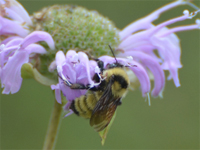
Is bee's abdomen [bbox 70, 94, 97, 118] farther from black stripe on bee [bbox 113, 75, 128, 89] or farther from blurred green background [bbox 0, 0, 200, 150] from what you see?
blurred green background [bbox 0, 0, 200, 150]

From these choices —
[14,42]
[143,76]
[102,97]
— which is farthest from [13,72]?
[143,76]

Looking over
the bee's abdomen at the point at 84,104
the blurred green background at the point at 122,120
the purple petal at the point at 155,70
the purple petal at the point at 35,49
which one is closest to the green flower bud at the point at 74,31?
the purple petal at the point at 35,49

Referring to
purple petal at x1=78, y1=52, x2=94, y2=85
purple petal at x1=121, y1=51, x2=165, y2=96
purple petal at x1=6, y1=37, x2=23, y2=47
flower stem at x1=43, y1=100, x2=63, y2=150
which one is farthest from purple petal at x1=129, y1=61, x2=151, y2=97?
purple petal at x1=6, y1=37, x2=23, y2=47

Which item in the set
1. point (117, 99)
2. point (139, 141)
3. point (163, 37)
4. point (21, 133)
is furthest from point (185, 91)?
point (117, 99)

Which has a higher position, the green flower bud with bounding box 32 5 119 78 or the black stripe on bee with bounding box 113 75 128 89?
the green flower bud with bounding box 32 5 119 78

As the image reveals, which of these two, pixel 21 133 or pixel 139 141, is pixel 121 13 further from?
pixel 21 133

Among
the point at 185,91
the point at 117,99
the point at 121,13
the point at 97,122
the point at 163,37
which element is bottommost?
the point at 97,122

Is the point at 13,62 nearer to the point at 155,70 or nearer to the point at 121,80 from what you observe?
the point at 121,80
